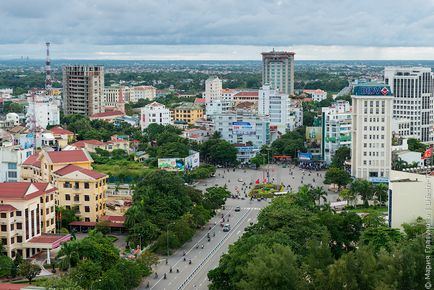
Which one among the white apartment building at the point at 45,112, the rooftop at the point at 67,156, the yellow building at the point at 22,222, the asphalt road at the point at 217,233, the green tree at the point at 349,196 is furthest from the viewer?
the white apartment building at the point at 45,112

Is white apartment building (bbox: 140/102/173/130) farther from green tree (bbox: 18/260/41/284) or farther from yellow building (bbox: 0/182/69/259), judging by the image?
green tree (bbox: 18/260/41/284)

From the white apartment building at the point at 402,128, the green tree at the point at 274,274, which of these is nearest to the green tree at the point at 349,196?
the green tree at the point at 274,274

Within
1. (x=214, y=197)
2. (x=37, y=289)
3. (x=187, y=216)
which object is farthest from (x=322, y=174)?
(x=37, y=289)

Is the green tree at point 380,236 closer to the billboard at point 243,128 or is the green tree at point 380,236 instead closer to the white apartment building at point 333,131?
the white apartment building at point 333,131

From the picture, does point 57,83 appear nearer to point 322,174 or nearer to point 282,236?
point 322,174

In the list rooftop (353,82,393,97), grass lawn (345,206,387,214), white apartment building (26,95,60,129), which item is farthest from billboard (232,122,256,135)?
grass lawn (345,206,387,214)

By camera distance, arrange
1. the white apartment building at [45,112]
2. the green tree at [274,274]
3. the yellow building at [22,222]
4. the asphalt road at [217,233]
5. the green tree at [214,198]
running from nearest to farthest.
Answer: the green tree at [274,274]
the asphalt road at [217,233]
the yellow building at [22,222]
the green tree at [214,198]
the white apartment building at [45,112]

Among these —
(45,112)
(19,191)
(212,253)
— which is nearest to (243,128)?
(45,112)
